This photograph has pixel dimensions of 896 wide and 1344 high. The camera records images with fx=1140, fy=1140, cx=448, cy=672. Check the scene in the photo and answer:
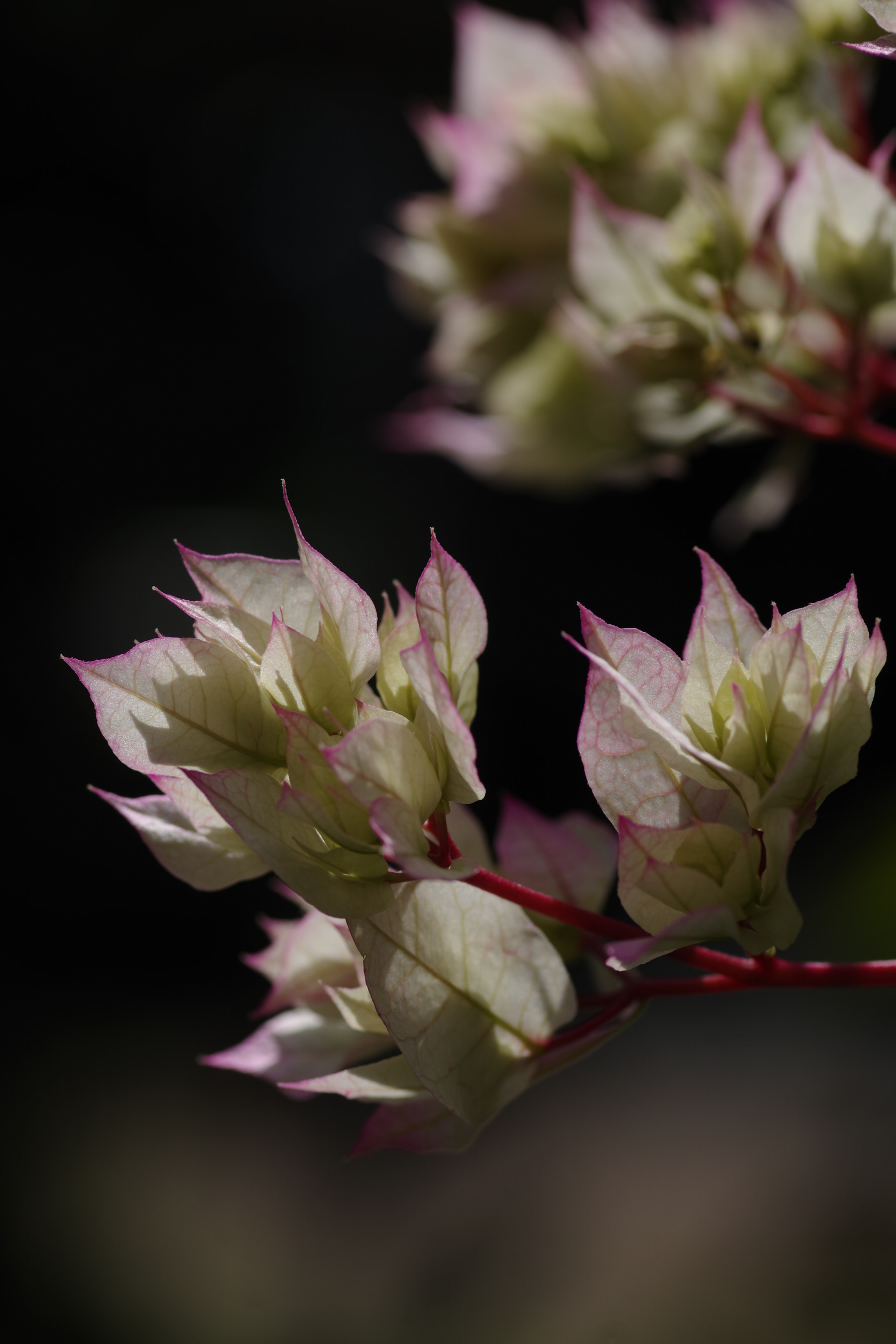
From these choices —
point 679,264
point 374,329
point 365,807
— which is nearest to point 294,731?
point 365,807

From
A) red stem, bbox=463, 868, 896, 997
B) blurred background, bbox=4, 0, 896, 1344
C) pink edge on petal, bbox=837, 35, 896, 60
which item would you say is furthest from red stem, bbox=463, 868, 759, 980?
blurred background, bbox=4, 0, 896, 1344

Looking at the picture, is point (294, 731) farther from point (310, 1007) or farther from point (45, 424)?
point (45, 424)

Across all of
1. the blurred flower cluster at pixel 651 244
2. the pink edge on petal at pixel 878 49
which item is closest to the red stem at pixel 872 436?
the blurred flower cluster at pixel 651 244

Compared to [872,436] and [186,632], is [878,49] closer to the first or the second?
[872,436]

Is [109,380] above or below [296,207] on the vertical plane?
below

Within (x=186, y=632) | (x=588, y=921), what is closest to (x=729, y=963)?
(x=588, y=921)

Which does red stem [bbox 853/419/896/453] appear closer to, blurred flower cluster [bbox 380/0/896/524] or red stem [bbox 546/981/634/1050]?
blurred flower cluster [bbox 380/0/896/524]
